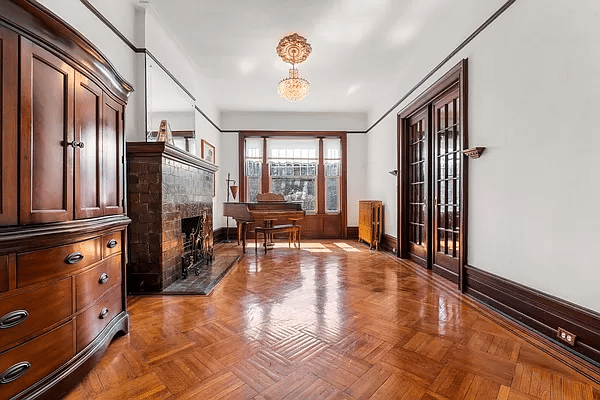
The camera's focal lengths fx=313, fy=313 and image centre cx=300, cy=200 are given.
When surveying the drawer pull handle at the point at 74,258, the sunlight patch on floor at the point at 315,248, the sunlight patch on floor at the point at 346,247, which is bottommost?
the sunlight patch on floor at the point at 346,247

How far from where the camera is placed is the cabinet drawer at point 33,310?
128cm

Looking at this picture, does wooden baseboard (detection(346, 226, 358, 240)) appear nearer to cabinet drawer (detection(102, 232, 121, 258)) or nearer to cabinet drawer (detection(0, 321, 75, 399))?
cabinet drawer (detection(102, 232, 121, 258))

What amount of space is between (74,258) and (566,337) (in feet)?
10.1

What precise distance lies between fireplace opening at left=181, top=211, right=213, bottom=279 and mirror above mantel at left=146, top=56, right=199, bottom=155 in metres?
1.12

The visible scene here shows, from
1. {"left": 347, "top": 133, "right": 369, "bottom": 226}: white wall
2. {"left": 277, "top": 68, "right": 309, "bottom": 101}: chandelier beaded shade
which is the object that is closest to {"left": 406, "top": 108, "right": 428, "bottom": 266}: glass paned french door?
{"left": 277, "top": 68, "right": 309, "bottom": 101}: chandelier beaded shade

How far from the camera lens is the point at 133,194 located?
11.1ft

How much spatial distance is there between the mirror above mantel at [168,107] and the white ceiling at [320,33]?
2.15 ft

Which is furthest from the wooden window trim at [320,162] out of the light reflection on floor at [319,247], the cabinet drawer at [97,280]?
the cabinet drawer at [97,280]

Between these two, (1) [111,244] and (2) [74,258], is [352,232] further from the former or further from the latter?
(2) [74,258]

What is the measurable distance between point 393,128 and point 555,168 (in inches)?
154

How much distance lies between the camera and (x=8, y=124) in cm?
131

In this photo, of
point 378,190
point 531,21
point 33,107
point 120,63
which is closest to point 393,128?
point 378,190

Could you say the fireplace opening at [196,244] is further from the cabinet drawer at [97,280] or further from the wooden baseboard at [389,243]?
the wooden baseboard at [389,243]

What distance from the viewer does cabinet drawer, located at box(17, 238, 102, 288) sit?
137 cm
